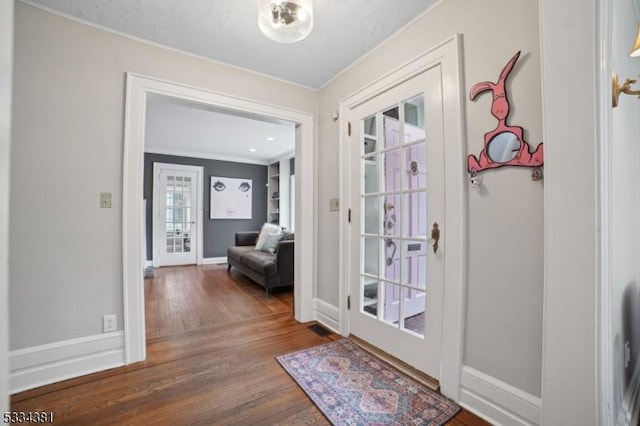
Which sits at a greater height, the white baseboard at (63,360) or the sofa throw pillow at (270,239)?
the sofa throw pillow at (270,239)

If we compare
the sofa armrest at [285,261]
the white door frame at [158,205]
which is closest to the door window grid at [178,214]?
the white door frame at [158,205]

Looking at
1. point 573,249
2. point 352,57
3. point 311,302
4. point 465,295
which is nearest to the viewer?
point 573,249

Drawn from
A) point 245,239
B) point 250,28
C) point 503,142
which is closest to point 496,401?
point 503,142

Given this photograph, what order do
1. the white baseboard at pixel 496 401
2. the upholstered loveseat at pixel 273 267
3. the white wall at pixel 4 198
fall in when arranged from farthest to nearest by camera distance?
the upholstered loveseat at pixel 273 267
the white baseboard at pixel 496 401
the white wall at pixel 4 198

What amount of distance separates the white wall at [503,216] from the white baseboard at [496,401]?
0.11 ft

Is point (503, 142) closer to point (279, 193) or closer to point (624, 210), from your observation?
point (624, 210)

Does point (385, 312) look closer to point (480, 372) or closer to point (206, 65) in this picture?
point (480, 372)

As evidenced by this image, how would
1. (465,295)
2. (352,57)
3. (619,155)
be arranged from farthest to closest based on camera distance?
(352,57) → (465,295) → (619,155)

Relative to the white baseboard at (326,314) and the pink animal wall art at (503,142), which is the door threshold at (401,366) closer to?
the white baseboard at (326,314)

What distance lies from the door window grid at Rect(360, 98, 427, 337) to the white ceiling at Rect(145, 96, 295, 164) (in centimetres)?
98

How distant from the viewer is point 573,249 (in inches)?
36.1

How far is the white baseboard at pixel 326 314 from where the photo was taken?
239 cm

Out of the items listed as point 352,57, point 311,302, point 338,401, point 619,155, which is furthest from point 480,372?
point 352,57

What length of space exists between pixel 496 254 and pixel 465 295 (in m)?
0.29
